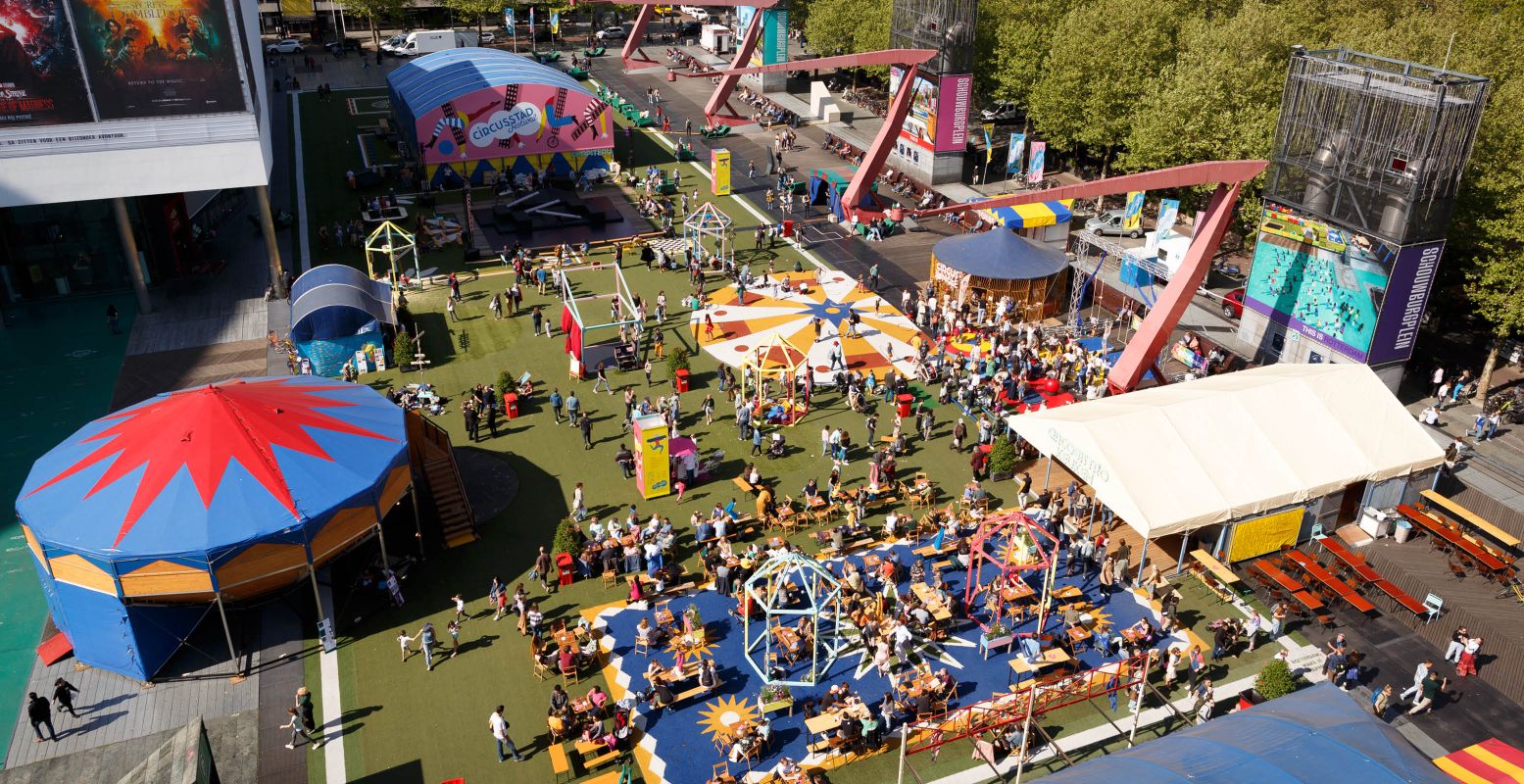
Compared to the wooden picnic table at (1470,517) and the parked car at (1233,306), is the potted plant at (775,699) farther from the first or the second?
the parked car at (1233,306)

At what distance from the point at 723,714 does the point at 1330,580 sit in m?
17.1

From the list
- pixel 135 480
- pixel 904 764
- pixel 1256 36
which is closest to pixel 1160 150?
pixel 1256 36

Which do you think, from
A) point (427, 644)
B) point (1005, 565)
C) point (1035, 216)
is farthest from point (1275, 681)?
point (1035, 216)

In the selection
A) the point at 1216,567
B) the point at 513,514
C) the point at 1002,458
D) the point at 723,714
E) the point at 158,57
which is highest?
the point at 158,57

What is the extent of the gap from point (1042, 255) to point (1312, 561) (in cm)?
1863

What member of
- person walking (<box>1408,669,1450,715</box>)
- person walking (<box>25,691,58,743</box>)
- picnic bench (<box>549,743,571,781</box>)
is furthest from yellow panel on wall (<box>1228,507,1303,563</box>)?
person walking (<box>25,691,58,743</box>)

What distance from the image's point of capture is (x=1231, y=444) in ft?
103

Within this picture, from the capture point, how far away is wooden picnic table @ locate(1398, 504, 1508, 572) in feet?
100

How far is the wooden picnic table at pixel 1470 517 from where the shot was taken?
3134cm

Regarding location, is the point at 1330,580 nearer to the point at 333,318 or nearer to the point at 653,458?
the point at 653,458

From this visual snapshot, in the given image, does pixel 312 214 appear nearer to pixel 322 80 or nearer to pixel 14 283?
pixel 14 283

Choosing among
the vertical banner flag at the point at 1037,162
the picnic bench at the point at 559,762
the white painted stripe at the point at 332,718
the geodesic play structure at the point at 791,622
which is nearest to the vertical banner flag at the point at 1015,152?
the vertical banner flag at the point at 1037,162

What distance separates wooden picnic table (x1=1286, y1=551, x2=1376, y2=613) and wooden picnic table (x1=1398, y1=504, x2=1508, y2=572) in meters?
4.00

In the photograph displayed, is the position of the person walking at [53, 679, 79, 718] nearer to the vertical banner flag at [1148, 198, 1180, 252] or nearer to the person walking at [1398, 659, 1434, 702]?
the person walking at [1398, 659, 1434, 702]
